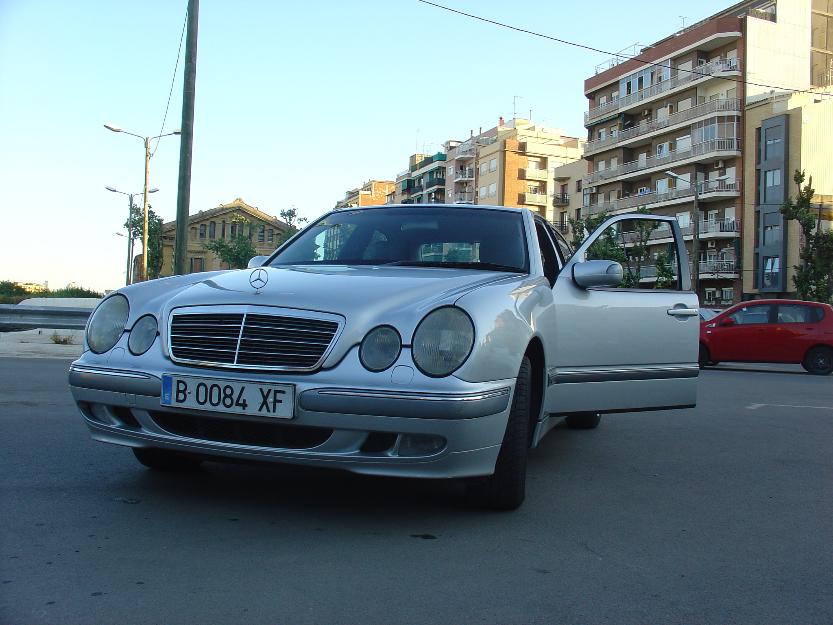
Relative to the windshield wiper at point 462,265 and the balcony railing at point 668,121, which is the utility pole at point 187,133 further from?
the balcony railing at point 668,121

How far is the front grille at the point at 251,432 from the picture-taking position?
346 centimetres

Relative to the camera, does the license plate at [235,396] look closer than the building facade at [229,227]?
Yes

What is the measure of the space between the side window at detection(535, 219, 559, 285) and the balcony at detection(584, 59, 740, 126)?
156 feet

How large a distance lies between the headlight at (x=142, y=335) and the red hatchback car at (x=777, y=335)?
1569cm

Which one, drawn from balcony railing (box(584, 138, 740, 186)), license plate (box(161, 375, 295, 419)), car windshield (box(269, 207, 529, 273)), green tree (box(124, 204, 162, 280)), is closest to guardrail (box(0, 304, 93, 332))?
car windshield (box(269, 207, 529, 273))

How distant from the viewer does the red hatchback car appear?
17359mm

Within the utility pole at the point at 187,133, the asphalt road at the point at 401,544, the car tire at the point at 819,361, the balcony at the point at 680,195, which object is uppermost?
the balcony at the point at 680,195

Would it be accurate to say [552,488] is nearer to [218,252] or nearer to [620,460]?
[620,460]

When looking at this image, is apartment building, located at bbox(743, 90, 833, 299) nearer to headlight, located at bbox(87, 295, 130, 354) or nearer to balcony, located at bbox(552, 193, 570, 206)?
balcony, located at bbox(552, 193, 570, 206)

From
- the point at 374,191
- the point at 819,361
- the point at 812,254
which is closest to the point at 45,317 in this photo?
the point at 819,361

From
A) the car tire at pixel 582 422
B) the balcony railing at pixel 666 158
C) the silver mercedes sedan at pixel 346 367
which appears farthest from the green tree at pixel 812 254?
the silver mercedes sedan at pixel 346 367

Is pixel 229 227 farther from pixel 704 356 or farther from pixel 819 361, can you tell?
pixel 819 361

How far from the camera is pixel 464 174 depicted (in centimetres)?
9588

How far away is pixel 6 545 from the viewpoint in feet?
10.2
